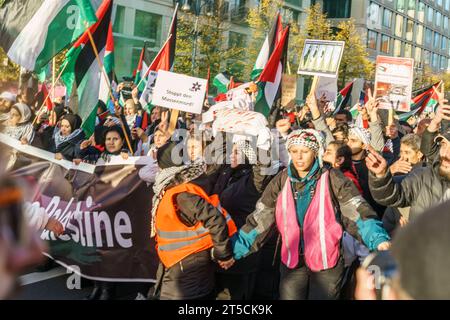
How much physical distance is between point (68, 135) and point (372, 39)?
6640 centimetres

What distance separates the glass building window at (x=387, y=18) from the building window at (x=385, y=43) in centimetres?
136

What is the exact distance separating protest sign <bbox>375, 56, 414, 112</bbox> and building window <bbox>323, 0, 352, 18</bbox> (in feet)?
198

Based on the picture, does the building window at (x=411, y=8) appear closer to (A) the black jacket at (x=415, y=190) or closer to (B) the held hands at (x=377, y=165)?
(A) the black jacket at (x=415, y=190)

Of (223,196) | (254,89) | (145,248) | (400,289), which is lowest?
(145,248)

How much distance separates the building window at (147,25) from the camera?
37625mm

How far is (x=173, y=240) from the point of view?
4391 mm

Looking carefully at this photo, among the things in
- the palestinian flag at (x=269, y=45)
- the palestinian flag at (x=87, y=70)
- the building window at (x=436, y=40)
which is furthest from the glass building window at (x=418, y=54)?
the palestinian flag at (x=87, y=70)

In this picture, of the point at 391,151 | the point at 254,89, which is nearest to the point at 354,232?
the point at 391,151

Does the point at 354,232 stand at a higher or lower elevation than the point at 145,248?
higher

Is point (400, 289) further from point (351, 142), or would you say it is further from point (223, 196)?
point (351, 142)

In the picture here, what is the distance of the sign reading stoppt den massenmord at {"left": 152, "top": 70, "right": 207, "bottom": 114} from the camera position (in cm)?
748

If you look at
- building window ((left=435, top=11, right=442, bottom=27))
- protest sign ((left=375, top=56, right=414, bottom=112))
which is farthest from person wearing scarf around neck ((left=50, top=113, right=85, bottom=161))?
building window ((left=435, top=11, right=442, bottom=27))

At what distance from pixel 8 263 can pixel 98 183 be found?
4726mm
